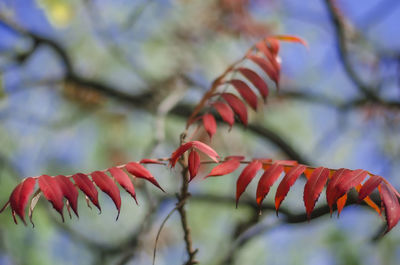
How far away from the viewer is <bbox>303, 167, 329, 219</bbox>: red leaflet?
1032 mm

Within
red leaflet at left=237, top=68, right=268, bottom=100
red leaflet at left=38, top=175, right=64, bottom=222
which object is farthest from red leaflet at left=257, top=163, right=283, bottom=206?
red leaflet at left=38, top=175, right=64, bottom=222

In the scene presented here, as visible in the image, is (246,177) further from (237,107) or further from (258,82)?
(258,82)

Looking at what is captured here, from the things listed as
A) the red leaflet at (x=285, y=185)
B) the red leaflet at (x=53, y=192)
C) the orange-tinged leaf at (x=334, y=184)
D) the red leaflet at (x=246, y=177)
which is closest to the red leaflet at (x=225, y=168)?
the red leaflet at (x=246, y=177)

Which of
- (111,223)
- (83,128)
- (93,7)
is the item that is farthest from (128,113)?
(93,7)

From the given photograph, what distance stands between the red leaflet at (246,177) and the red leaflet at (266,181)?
1.2 inches

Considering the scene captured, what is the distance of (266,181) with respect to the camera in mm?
1138

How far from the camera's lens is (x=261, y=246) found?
246 inches

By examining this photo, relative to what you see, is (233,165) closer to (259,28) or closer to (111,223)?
(259,28)

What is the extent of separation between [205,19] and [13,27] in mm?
2944

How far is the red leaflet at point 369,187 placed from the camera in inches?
38.1

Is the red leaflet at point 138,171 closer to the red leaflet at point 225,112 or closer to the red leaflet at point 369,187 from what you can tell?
the red leaflet at point 225,112

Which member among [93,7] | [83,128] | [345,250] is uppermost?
[93,7]

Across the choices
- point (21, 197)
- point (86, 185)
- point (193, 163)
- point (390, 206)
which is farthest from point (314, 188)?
point (21, 197)

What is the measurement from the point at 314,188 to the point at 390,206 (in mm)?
183
